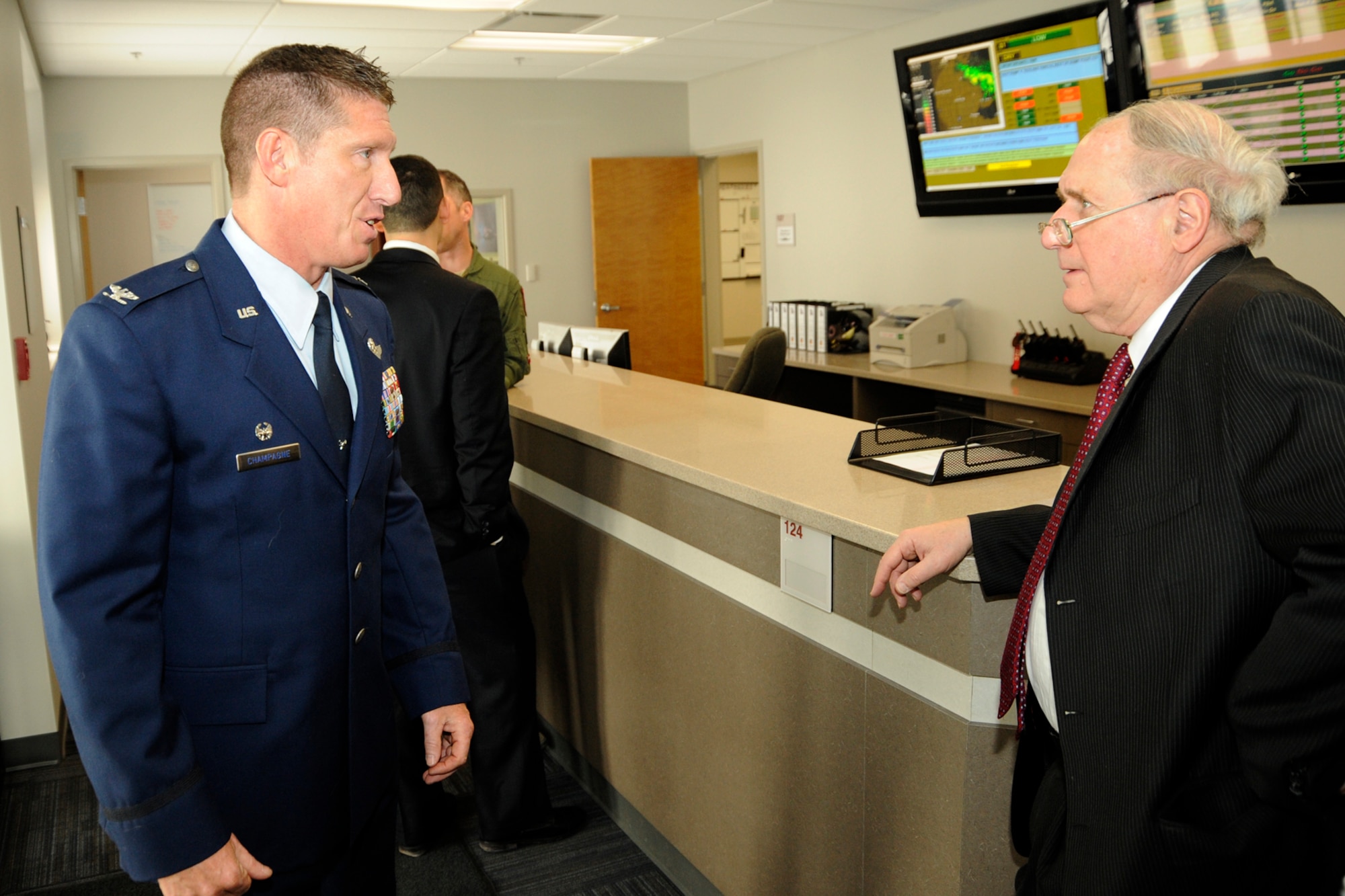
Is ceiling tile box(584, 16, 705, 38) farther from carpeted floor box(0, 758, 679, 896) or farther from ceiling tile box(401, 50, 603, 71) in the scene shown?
carpeted floor box(0, 758, 679, 896)

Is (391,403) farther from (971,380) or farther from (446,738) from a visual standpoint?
(971,380)

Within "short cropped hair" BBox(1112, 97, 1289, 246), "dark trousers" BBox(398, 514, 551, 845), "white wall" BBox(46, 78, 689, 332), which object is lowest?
"dark trousers" BBox(398, 514, 551, 845)

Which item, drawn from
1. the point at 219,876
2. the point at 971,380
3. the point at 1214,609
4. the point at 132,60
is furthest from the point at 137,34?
the point at 1214,609

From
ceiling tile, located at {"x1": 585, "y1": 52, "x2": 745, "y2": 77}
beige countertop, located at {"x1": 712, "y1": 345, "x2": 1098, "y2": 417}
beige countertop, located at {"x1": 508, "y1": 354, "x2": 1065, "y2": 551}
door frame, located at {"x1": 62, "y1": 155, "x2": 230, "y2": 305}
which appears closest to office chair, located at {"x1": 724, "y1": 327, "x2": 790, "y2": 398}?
beige countertop, located at {"x1": 712, "y1": 345, "x2": 1098, "y2": 417}

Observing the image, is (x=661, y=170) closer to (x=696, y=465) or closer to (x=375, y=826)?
(x=696, y=465)

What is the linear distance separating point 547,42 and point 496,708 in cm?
478

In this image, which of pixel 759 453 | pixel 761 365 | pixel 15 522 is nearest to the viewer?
pixel 759 453

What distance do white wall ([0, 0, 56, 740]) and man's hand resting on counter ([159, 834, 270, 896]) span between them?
89.4 inches

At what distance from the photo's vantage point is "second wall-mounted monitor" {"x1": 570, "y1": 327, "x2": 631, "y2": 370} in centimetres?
399

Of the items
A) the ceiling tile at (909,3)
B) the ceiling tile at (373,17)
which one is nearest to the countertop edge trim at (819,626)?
the ceiling tile at (373,17)

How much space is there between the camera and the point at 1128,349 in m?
1.26

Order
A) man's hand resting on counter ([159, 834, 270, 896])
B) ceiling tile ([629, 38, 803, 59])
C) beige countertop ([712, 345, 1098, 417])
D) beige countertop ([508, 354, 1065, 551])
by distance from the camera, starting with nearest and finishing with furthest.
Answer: man's hand resting on counter ([159, 834, 270, 896])
beige countertop ([508, 354, 1065, 551])
beige countertop ([712, 345, 1098, 417])
ceiling tile ([629, 38, 803, 59])

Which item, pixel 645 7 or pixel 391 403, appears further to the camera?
pixel 645 7

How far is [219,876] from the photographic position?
1.12m
